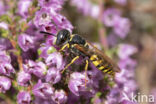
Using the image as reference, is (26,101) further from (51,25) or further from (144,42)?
(144,42)

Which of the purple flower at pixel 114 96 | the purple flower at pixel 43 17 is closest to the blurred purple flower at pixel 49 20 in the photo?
the purple flower at pixel 43 17

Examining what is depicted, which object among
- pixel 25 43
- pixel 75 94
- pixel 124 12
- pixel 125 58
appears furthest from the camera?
pixel 124 12

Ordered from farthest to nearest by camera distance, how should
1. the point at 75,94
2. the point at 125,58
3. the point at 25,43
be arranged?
1. the point at 125,58
2. the point at 25,43
3. the point at 75,94

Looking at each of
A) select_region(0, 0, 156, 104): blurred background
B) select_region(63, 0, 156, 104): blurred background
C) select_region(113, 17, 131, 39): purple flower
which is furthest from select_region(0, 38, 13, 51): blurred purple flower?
select_region(113, 17, 131, 39): purple flower

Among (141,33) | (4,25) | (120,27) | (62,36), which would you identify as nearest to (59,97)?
(62,36)

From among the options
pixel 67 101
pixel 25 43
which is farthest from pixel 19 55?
pixel 67 101

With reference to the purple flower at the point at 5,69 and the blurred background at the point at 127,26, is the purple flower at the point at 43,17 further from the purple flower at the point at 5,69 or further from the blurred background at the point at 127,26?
the blurred background at the point at 127,26

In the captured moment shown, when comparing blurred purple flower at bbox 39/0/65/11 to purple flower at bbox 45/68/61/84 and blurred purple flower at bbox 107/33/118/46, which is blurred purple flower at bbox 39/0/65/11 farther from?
blurred purple flower at bbox 107/33/118/46

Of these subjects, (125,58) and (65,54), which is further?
(125,58)
